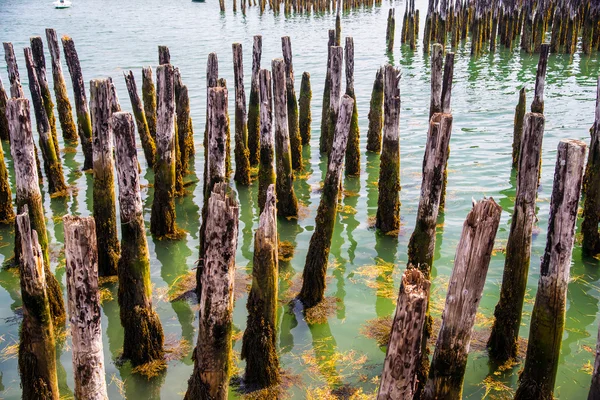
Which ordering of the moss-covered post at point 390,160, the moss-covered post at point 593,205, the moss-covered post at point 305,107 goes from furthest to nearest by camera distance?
the moss-covered post at point 305,107 → the moss-covered post at point 390,160 → the moss-covered post at point 593,205

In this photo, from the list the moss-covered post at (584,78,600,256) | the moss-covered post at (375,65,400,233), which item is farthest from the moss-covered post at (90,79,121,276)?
the moss-covered post at (584,78,600,256)

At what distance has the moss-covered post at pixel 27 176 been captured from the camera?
6.90 meters

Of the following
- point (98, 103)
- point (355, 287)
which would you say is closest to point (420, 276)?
point (355, 287)

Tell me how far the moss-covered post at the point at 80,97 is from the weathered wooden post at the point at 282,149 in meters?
5.01

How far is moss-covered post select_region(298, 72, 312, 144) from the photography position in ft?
45.0

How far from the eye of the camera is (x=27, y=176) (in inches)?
279

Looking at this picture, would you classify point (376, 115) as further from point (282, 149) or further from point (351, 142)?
point (282, 149)

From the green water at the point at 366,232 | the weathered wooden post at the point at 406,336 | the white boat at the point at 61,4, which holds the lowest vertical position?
the green water at the point at 366,232

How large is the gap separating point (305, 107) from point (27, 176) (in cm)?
790

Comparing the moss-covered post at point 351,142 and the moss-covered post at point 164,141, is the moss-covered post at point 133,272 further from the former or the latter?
the moss-covered post at point 351,142

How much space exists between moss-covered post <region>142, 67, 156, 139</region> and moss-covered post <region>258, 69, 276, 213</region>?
3.89 metres

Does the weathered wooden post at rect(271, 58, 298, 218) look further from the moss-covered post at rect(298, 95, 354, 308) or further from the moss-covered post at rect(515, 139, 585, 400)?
the moss-covered post at rect(515, 139, 585, 400)

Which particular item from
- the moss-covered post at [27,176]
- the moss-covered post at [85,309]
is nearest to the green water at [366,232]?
the moss-covered post at [27,176]

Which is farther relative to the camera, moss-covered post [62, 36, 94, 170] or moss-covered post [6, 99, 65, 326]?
moss-covered post [62, 36, 94, 170]
